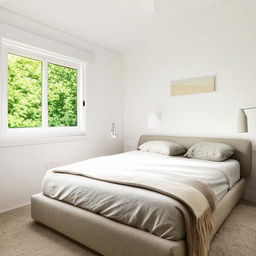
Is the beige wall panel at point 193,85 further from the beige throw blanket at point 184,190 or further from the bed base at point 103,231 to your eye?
the beige throw blanket at point 184,190

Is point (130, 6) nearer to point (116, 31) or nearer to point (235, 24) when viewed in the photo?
point (116, 31)

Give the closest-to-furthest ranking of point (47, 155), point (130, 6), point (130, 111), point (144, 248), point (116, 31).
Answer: point (144, 248), point (130, 6), point (47, 155), point (116, 31), point (130, 111)

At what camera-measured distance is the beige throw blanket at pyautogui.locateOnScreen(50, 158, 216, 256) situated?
4.50 ft

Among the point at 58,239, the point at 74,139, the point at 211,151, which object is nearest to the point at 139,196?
the point at 58,239

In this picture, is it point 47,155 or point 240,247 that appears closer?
point 240,247

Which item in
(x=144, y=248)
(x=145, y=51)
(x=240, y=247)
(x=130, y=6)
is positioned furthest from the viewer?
(x=145, y=51)

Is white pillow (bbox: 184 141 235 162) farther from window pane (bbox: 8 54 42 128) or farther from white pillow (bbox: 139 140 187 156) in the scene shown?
window pane (bbox: 8 54 42 128)

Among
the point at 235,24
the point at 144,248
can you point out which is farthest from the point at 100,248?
the point at 235,24

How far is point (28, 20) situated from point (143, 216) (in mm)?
2731

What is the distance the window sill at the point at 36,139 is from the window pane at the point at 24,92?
6.7 inches

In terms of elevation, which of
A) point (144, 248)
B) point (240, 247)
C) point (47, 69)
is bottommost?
point (240, 247)

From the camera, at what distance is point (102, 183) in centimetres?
178

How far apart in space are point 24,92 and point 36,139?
0.64 m

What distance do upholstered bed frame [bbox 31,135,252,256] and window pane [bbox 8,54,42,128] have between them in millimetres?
1162
